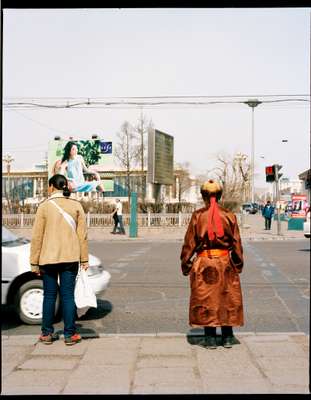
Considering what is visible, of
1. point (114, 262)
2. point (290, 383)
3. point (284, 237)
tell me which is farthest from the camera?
point (284, 237)

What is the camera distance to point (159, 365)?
14.8ft

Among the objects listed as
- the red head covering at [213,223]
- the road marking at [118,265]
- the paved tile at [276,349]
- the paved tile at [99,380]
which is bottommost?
the paved tile at [99,380]

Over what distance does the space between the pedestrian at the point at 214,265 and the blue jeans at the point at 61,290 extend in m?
1.08

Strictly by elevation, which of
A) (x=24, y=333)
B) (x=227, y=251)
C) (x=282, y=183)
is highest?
(x=282, y=183)

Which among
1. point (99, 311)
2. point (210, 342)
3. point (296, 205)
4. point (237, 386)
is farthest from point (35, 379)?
point (296, 205)

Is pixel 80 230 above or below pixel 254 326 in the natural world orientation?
above

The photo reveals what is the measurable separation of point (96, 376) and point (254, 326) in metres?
2.56

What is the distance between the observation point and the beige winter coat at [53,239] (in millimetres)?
5027

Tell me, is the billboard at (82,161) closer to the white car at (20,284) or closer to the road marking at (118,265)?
the road marking at (118,265)

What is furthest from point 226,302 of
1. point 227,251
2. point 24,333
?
point 24,333

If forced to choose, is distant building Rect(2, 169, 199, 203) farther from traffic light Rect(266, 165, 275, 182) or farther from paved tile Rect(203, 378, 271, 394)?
paved tile Rect(203, 378, 271, 394)

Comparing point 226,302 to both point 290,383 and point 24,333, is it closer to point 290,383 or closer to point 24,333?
point 290,383

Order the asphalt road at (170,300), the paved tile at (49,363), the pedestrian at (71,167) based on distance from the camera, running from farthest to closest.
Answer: the pedestrian at (71,167)
the asphalt road at (170,300)
the paved tile at (49,363)

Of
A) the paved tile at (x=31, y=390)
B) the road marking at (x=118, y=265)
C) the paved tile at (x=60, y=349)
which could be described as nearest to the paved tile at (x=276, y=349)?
the paved tile at (x=60, y=349)
